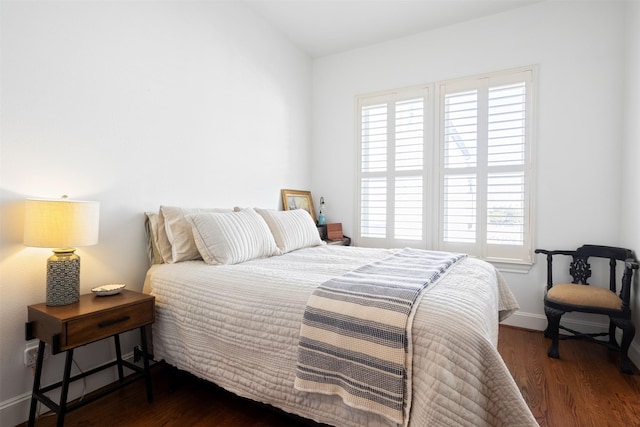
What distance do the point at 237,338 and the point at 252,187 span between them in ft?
5.97

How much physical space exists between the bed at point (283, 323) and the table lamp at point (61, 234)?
437 millimetres

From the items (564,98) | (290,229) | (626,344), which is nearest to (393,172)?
(290,229)

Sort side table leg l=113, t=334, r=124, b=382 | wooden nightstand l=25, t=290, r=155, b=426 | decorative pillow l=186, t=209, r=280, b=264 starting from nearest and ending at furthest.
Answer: wooden nightstand l=25, t=290, r=155, b=426, side table leg l=113, t=334, r=124, b=382, decorative pillow l=186, t=209, r=280, b=264

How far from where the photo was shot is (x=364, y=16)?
3.20 m

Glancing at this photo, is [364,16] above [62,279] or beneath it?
above

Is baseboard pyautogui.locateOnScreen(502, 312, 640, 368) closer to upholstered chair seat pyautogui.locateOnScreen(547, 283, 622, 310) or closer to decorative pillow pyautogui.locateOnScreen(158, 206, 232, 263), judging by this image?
upholstered chair seat pyautogui.locateOnScreen(547, 283, 622, 310)

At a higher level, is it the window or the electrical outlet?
the window

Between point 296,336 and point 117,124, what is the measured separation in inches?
68.4

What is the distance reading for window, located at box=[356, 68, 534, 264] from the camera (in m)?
3.04

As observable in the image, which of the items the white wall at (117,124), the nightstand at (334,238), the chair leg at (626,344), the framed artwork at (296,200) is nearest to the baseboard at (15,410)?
the white wall at (117,124)

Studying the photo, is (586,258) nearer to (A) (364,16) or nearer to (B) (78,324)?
(A) (364,16)

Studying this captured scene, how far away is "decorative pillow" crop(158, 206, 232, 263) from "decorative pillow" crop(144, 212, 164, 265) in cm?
3

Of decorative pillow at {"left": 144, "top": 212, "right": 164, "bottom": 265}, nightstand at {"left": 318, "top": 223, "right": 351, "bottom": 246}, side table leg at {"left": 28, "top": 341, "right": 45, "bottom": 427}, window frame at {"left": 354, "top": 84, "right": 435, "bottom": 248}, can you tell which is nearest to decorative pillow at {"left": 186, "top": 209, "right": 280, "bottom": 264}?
decorative pillow at {"left": 144, "top": 212, "right": 164, "bottom": 265}

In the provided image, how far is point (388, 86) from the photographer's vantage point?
3.66 meters
